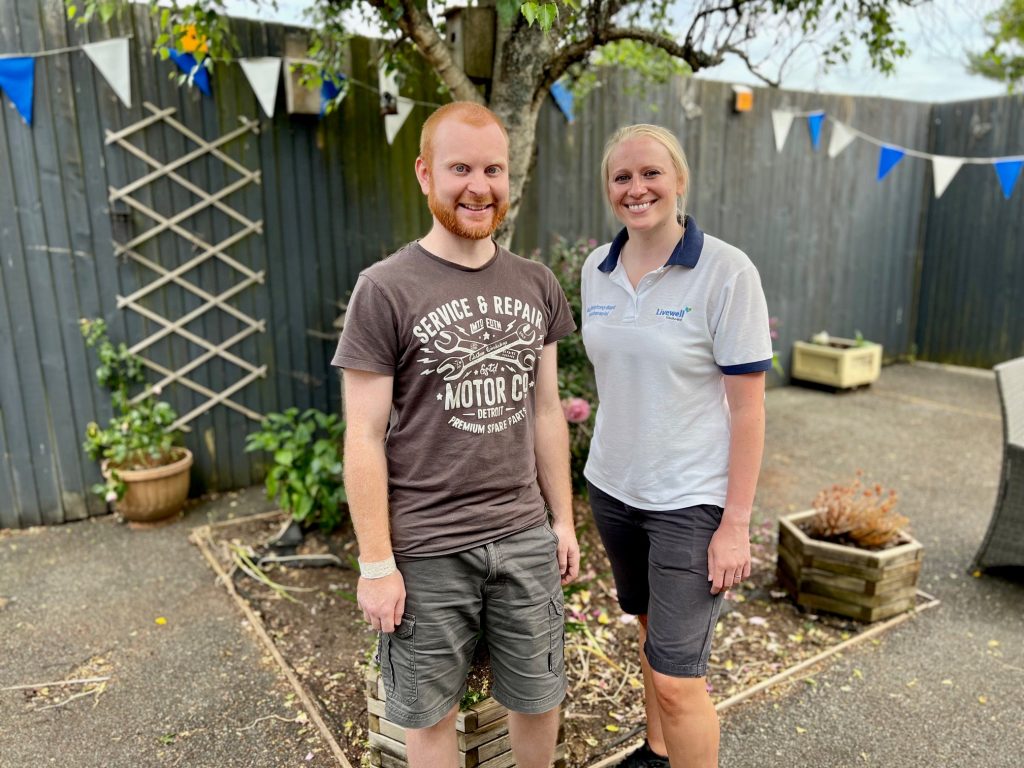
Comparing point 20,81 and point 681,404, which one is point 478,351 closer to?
point 681,404

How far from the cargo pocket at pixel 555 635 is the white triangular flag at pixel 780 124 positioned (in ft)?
17.6

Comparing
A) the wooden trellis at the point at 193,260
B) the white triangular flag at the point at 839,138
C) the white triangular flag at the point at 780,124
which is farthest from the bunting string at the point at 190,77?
the white triangular flag at the point at 839,138

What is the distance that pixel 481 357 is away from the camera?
1.37 m

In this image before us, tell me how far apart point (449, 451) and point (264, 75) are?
3047 mm

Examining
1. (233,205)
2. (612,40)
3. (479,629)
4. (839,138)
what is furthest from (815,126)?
(479,629)

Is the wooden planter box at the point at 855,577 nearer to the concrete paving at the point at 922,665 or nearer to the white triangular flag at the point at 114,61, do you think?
the concrete paving at the point at 922,665

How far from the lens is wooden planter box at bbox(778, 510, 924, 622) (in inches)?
101

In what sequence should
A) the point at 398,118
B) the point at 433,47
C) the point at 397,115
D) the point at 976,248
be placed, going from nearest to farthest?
the point at 433,47
the point at 397,115
the point at 398,118
the point at 976,248

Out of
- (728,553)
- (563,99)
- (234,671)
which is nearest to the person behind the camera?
(728,553)

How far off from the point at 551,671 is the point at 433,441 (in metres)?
0.56

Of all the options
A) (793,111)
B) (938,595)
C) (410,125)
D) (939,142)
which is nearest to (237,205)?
(410,125)

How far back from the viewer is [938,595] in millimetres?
2857

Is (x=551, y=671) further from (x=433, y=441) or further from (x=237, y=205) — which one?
(x=237, y=205)

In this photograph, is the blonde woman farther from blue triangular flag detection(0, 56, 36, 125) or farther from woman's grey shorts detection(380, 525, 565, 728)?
blue triangular flag detection(0, 56, 36, 125)
